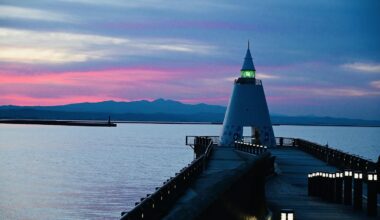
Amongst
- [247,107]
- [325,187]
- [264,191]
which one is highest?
[247,107]

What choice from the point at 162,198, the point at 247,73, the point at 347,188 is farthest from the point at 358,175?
the point at 247,73

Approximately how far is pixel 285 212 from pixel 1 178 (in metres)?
61.0

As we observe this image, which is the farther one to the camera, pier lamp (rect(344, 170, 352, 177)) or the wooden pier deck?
pier lamp (rect(344, 170, 352, 177))

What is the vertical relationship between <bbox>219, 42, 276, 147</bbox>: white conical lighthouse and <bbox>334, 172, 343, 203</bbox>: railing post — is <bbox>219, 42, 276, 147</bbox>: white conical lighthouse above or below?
above

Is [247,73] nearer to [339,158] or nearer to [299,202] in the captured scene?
[339,158]

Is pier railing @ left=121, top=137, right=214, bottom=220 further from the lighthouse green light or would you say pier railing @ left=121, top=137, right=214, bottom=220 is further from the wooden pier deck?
the lighthouse green light

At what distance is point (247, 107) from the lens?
190 feet

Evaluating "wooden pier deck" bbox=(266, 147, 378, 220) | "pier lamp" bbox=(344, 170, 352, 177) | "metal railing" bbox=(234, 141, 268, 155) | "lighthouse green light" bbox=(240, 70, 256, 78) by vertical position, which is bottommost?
"wooden pier deck" bbox=(266, 147, 378, 220)

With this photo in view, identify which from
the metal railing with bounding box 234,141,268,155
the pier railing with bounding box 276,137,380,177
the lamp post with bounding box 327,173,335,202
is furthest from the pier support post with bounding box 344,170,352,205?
the metal railing with bounding box 234,141,268,155

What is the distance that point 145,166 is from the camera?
86938 millimetres

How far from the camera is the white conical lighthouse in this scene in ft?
190

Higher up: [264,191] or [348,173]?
[348,173]

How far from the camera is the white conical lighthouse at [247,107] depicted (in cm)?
5788

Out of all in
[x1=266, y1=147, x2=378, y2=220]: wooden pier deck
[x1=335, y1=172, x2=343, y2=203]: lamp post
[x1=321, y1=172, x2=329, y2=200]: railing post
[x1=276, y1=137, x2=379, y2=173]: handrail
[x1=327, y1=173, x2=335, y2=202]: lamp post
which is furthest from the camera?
[x1=276, y1=137, x2=379, y2=173]: handrail
